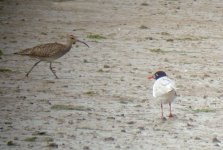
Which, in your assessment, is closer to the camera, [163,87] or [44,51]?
[163,87]

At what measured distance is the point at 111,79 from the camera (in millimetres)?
15773

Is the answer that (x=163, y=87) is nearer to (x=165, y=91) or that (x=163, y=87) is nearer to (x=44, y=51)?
(x=165, y=91)

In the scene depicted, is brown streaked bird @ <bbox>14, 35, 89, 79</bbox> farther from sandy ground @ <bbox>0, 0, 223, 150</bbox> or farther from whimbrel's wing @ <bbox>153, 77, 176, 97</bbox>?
whimbrel's wing @ <bbox>153, 77, 176, 97</bbox>

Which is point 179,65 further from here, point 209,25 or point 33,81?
point 209,25

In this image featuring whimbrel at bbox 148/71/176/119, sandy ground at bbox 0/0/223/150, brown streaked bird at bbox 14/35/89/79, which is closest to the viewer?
sandy ground at bbox 0/0/223/150

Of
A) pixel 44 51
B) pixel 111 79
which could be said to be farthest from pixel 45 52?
pixel 111 79

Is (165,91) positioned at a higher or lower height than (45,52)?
higher

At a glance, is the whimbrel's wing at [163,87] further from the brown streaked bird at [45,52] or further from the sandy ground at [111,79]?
the brown streaked bird at [45,52]

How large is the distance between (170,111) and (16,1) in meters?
16.3

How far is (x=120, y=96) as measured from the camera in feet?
46.7

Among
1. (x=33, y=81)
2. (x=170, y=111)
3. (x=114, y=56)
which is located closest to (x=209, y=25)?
(x=114, y=56)

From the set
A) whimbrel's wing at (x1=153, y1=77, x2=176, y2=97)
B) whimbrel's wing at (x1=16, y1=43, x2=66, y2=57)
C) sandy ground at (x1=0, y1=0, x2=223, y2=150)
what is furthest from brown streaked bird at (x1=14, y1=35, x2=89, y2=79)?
whimbrel's wing at (x1=153, y1=77, x2=176, y2=97)

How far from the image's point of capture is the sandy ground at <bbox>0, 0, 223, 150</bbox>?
11430mm

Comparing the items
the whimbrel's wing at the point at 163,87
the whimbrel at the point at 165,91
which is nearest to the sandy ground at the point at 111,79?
the whimbrel at the point at 165,91
